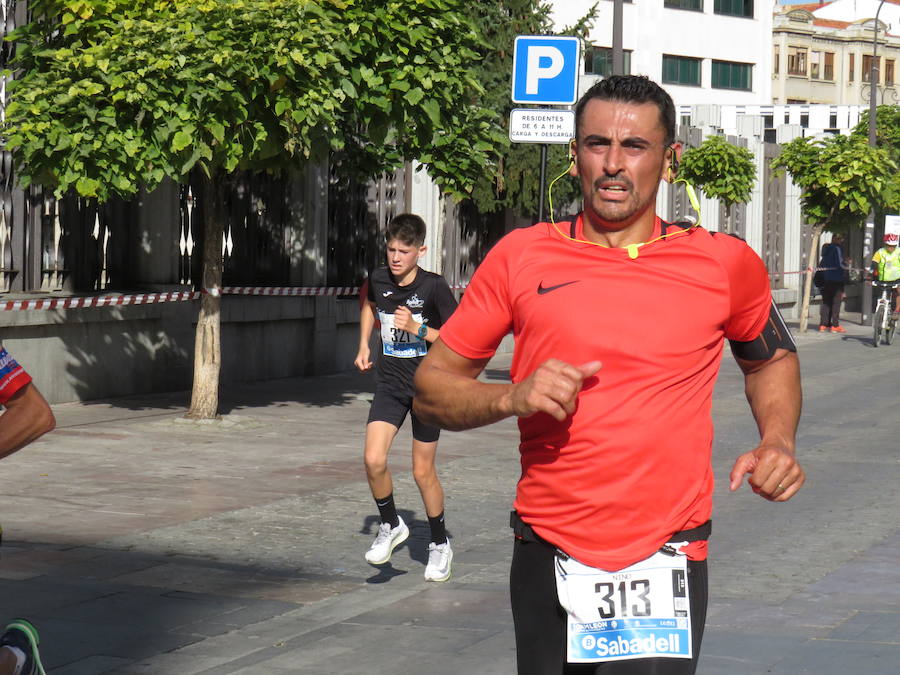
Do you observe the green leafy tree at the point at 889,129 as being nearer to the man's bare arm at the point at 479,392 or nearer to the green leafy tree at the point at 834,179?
the green leafy tree at the point at 834,179

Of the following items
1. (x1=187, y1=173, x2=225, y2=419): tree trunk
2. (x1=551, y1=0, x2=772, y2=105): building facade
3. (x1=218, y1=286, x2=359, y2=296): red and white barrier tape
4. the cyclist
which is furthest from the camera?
(x1=551, y1=0, x2=772, y2=105): building facade

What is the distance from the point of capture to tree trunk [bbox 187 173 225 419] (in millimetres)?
13562

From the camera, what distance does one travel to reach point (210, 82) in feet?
38.0

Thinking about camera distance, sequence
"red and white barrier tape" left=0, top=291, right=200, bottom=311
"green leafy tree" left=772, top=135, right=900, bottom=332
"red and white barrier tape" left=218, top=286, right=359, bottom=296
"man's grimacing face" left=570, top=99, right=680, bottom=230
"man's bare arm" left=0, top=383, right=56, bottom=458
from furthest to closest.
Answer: "green leafy tree" left=772, top=135, right=900, bottom=332
"red and white barrier tape" left=218, top=286, right=359, bottom=296
"red and white barrier tape" left=0, top=291, right=200, bottom=311
"man's bare arm" left=0, top=383, right=56, bottom=458
"man's grimacing face" left=570, top=99, right=680, bottom=230

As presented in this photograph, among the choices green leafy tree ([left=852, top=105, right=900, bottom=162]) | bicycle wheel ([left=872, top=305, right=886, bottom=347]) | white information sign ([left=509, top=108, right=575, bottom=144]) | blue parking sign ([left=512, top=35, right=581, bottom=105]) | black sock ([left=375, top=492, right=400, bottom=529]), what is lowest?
bicycle wheel ([left=872, top=305, right=886, bottom=347])

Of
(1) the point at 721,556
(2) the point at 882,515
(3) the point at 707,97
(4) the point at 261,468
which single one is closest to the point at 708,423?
(1) the point at 721,556

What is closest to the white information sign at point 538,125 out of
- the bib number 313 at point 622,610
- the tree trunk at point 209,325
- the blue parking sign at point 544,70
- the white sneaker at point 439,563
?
the blue parking sign at point 544,70

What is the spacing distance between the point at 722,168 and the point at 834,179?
2.11 m

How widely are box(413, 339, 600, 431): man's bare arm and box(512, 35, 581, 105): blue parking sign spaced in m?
8.91

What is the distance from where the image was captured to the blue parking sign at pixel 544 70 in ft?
40.0

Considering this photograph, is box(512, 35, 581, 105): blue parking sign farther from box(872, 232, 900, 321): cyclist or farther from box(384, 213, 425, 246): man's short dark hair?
box(872, 232, 900, 321): cyclist

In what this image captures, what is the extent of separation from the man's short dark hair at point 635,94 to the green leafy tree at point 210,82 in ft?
27.3

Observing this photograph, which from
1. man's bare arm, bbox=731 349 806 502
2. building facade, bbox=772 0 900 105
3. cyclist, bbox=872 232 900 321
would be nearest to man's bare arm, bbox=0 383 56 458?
man's bare arm, bbox=731 349 806 502

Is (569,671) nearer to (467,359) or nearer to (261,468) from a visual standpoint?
(467,359)
